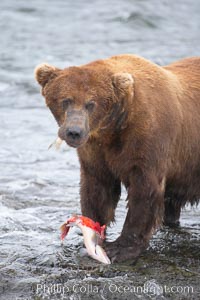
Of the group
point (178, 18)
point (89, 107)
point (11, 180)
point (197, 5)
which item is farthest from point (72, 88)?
point (197, 5)

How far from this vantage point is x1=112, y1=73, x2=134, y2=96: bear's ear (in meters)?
6.30

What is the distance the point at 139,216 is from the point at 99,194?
46 cm

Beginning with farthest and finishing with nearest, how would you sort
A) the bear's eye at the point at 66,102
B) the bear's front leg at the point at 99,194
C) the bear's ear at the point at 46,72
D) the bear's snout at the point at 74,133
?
the bear's front leg at the point at 99,194, the bear's ear at the point at 46,72, the bear's eye at the point at 66,102, the bear's snout at the point at 74,133

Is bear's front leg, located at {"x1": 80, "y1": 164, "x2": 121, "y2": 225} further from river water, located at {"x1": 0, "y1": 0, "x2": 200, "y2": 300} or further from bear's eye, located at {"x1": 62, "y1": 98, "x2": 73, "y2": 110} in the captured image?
bear's eye, located at {"x1": 62, "y1": 98, "x2": 73, "y2": 110}

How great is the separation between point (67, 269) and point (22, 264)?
0.35 metres

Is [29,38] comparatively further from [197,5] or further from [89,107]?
[89,107]

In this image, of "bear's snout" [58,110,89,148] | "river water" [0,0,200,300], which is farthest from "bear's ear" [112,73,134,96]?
"river water" [0,0,200,300]

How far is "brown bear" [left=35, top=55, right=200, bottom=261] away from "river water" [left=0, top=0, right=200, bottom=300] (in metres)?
0.38

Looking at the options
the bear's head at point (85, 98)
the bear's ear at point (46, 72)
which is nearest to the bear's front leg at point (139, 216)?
the bear's head at point (85, 98)

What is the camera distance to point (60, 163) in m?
10.3

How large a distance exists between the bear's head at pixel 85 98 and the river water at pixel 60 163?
3.43 feet

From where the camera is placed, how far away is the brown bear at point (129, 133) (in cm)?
627

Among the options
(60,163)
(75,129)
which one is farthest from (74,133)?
(60,163)

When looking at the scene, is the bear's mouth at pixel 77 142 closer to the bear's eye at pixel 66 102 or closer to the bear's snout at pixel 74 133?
the bear's snout at pixel 74 133
